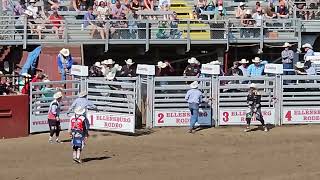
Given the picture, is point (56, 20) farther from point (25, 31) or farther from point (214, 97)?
point (214, 97)

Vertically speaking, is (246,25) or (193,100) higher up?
(246,25)

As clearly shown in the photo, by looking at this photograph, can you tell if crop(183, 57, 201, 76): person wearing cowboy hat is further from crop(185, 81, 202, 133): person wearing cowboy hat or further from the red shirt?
the red shirt

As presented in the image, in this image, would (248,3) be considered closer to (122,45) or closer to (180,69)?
(180,69)

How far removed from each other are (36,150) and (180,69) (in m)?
10.3

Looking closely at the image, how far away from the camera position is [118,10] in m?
26.0

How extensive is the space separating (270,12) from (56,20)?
7499 millimetres

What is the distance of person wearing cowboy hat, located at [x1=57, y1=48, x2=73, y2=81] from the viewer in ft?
73.9

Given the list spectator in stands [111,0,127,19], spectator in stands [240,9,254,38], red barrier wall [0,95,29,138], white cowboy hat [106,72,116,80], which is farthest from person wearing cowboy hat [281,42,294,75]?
red barrier wall [0,95,29,138]

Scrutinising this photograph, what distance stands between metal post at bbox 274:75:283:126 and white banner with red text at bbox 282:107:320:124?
0.13 m

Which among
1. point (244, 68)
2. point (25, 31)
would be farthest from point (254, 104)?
point (25, 31)

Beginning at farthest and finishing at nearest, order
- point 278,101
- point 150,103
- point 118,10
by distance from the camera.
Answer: point 118,10
point 278,101
point 150,103

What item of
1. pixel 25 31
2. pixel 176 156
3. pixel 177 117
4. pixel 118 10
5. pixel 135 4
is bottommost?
pixel 176 156

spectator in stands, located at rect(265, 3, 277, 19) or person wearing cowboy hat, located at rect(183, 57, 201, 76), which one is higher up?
spectator in stands, located at rect(265, 3, 277, 19)

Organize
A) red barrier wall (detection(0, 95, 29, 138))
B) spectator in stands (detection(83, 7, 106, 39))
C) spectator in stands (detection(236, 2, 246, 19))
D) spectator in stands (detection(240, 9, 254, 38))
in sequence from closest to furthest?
1. red barrier wall (detection(0, 95, 29, 138))
2. spectator in stands (detection(83, 7, 106, 39))
3. spectator in stands (detection(240, 9, 254, 38))
4. spectator in stands (detection(236, 2, 246, 19))
